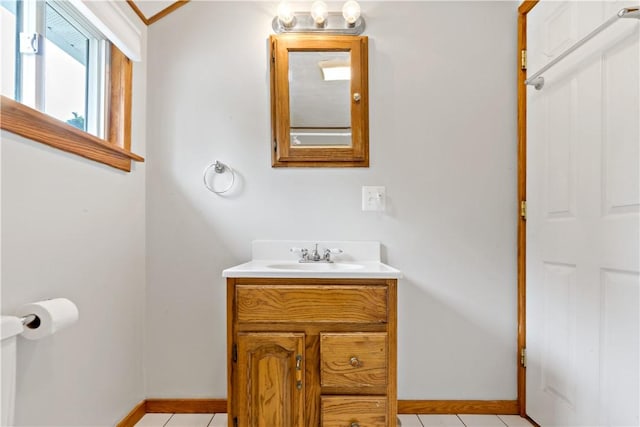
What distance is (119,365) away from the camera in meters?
1.70

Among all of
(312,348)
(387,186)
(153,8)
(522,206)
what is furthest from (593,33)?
(153,8)

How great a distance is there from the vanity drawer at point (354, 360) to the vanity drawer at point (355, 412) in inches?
1.8

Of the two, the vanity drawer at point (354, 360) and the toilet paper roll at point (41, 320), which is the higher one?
the toilet paper roll at point (41, 320)

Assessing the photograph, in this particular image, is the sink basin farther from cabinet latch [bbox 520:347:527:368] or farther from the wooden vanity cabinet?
cabinet latch [bbox 520:347:527:368]

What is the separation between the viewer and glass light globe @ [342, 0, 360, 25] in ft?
6.11

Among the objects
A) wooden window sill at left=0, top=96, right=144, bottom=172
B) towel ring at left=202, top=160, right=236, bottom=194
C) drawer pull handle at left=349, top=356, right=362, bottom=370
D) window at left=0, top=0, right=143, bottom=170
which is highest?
window at left=0, top=0, right=143, bottom=170

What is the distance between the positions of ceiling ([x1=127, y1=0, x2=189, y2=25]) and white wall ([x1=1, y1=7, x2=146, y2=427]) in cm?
24

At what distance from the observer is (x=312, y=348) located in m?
1.44

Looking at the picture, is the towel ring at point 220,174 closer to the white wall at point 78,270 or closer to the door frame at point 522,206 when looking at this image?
the white wall at point 78,270

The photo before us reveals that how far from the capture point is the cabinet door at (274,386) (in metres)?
1.42

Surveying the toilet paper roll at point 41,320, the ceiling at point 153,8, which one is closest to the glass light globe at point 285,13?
the ceiling at point 153,8

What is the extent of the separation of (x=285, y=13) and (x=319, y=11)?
164 millimetres

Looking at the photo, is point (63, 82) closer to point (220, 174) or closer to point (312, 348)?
point (220, 174)

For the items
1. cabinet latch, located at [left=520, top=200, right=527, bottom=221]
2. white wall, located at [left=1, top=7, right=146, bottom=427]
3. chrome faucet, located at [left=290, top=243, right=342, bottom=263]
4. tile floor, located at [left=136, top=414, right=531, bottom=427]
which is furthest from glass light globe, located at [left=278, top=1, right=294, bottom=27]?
tile floor, located at [left=136, top=414, right=531, bottom=427]
